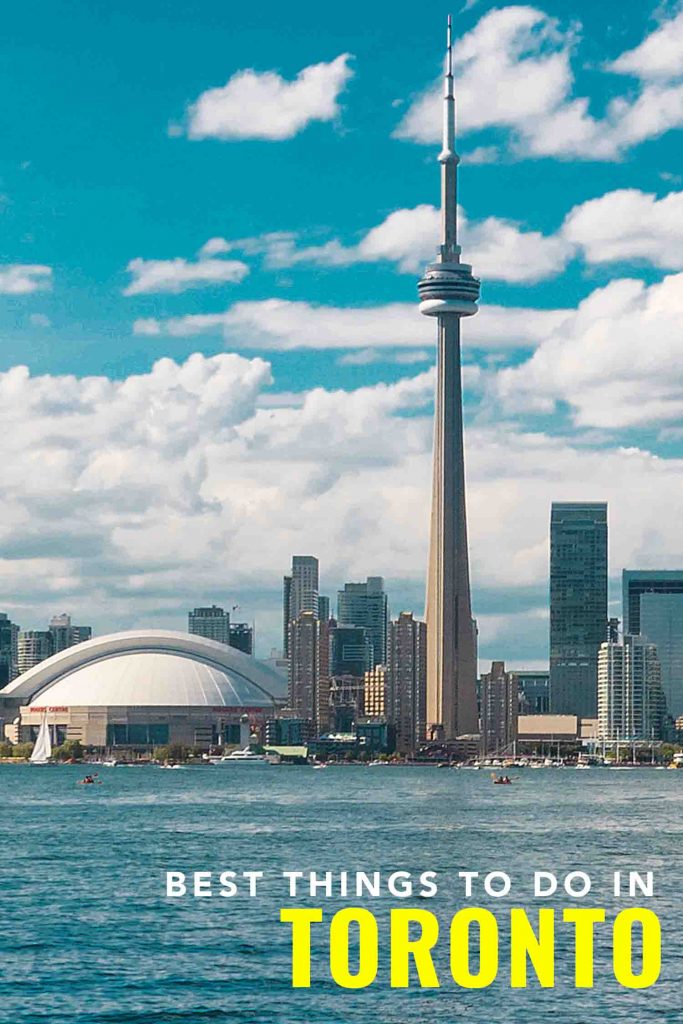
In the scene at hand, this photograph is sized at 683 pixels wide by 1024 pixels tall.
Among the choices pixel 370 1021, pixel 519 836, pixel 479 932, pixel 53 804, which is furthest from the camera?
pixel 53 804

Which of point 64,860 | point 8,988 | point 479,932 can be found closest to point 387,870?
point 64,860

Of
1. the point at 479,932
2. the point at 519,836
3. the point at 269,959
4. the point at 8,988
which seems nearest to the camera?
the point at 8,988

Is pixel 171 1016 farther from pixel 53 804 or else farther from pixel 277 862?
pixel 53 804

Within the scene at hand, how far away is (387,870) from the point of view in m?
62.6

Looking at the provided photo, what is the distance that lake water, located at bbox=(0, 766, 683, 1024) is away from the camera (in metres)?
36.2

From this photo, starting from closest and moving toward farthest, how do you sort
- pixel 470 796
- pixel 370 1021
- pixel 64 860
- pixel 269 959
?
1. pixel 370 1021
2. pixel 269 959
3. pixel 64 860
4. pixel 470 796

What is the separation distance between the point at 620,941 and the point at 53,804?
76218 millimetres

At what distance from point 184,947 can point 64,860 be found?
2450 cm

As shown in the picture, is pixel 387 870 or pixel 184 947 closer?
pixel 184 947

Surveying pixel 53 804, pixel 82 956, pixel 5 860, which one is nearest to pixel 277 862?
pixel 5 860

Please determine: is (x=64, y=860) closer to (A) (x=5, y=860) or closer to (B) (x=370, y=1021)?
(A) (x=5, y=860)

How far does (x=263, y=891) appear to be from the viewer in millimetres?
54719

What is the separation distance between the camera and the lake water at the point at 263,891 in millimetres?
36156

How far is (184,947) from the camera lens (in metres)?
43.3
